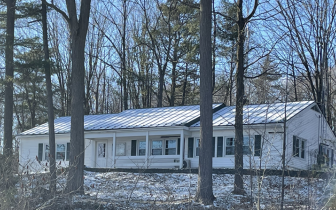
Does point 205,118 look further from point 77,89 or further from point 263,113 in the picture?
point 263,113

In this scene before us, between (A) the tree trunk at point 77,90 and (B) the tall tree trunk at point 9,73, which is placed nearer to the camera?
(A) the tree trunk at point 77,90

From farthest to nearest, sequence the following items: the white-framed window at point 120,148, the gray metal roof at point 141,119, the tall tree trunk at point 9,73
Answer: the white-framed window at point 120,148
the gray metal roof at point 141,119
the tall tree trunk at point 9,73

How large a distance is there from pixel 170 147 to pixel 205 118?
12.2 meters

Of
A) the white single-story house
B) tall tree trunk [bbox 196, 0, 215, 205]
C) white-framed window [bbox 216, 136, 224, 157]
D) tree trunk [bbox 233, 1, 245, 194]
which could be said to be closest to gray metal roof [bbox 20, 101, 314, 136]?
the white single-story house

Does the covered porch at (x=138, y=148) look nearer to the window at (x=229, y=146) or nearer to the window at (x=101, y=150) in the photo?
the window at (x=101, y=150)

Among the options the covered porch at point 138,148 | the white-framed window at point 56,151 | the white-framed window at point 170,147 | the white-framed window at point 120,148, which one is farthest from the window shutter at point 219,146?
the white-framed window at point 56,151

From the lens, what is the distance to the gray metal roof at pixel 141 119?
82.6 ft

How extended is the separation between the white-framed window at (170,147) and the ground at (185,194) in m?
5.49

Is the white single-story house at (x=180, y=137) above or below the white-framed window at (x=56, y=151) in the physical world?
above

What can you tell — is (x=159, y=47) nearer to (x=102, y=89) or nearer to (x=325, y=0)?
(x=102, y=89)

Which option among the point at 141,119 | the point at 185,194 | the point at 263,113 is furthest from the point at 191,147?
the point at 185,194

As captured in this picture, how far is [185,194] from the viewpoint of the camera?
48.8ft

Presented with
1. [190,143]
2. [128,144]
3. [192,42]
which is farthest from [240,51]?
[192,42]

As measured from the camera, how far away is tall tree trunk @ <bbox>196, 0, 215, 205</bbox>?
42.8 feet
